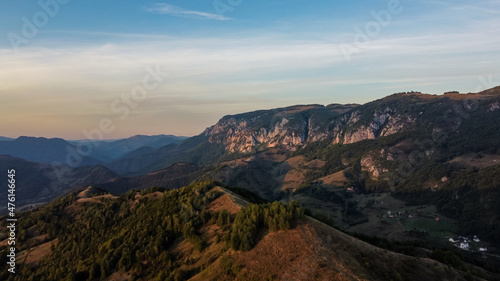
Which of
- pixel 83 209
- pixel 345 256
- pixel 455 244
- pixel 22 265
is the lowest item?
pixel 455 244

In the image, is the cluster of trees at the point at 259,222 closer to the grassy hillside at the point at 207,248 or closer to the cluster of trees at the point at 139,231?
the cluster of trees at the point at 139,231

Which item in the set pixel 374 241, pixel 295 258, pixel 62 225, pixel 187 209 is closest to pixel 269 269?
pixel 295 258

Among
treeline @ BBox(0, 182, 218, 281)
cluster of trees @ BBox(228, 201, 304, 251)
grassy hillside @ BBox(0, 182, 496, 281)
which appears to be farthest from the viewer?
treeline @ BBox(0, 182, 218, 281)

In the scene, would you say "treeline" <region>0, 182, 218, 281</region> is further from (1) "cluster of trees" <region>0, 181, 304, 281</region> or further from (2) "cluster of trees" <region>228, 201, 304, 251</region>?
(2) "cluster of trees" <region>228, 201, 304, 251</region>

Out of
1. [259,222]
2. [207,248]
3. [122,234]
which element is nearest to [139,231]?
[122,234]

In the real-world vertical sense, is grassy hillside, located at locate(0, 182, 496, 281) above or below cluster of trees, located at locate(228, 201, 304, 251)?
below

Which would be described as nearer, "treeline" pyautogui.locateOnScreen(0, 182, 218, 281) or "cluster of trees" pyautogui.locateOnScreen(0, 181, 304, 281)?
"cluster of trees" pyautogui.locateOnScreen(0, 181, 304, 281)

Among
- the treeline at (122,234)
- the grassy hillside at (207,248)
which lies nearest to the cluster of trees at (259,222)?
the grassy hillside at (207,248)

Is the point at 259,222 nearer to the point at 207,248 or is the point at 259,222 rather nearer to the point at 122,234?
the point at 207,248

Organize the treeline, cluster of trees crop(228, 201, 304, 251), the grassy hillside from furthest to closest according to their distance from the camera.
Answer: the treeline < cluster of trees crop(228, 201, 304, 251) < the grassy hillside

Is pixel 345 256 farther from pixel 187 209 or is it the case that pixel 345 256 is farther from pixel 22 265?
pixel 22 265

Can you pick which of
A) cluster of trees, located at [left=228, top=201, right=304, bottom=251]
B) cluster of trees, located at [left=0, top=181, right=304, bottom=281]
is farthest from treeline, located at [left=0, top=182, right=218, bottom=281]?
cluster of trees, located at [left=228, top=201, right=304, bottom=251]
